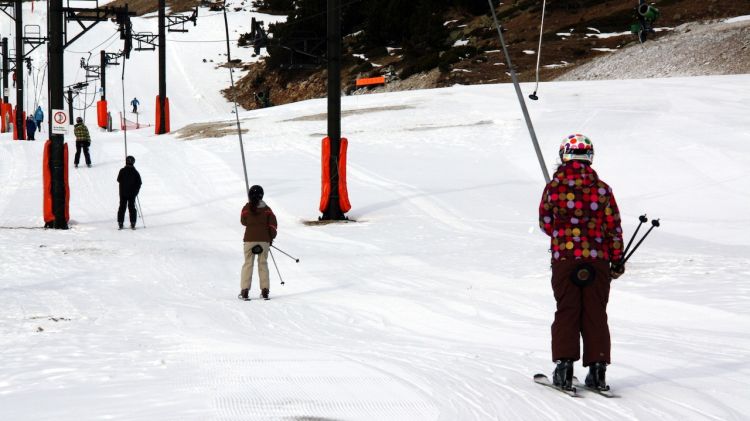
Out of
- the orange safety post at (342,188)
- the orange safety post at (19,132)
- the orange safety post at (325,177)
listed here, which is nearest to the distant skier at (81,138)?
the orange safety post at (325,177)

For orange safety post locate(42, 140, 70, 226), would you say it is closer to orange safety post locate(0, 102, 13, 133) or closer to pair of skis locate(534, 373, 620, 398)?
pair of skis locate(534, 373, 620, 398)

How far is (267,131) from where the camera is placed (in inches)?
1324

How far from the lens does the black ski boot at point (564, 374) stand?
6.05 m

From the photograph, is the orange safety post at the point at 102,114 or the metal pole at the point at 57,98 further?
the orange safety post at the point at 102,114

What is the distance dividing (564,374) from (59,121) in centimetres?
1549

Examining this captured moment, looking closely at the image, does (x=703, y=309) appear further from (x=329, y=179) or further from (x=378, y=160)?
(x=378, y=160)

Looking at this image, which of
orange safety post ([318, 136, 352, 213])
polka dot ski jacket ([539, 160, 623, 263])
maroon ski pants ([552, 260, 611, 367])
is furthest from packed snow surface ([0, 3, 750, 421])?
polka dot ski jacket ([539, 160, 623, 263])

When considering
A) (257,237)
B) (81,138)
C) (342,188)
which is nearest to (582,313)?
(257,237)

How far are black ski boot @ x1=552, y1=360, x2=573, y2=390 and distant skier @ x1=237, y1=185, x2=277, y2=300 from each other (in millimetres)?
5901

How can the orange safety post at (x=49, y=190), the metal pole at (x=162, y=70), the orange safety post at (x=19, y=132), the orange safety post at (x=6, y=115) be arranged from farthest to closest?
the orange safety post at (x=6, y=115), the orange safety post at (x=19, y=132), the metal pole at (x=162, y=70), the orange safety post at (x=49, y=190)

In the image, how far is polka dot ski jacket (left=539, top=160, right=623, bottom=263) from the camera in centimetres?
596

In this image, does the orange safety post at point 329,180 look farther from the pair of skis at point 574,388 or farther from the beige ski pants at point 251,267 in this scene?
the pair of skis at point 574,388

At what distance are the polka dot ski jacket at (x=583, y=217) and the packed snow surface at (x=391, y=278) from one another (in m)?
0.96

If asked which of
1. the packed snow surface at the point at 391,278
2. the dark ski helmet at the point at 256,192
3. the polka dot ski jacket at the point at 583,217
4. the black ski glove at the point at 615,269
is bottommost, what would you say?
the packed snow surface at the point at 391,278
